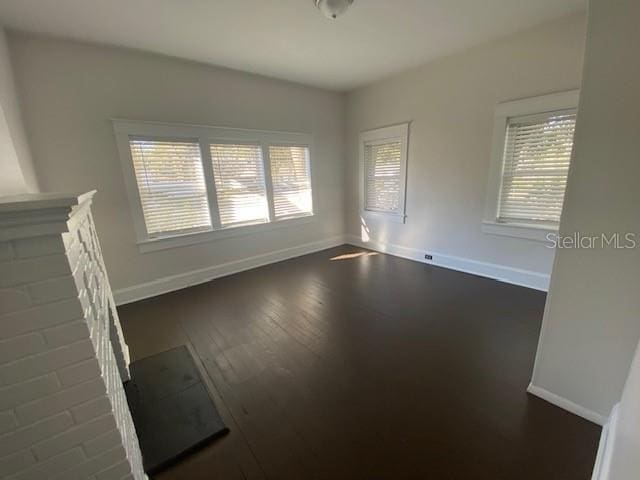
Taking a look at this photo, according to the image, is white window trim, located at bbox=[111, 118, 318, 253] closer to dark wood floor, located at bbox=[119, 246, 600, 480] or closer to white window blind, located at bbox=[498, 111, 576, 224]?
dark wood floor, located at bbox=[119, 246, 600, 480]

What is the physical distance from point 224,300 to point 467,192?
3348mm

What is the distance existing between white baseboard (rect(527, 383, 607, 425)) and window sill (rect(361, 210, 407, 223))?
9.58ft

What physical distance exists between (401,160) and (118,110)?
364 cm

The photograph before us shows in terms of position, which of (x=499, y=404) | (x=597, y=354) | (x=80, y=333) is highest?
(x=80, y=333)

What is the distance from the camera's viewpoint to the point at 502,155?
3111 mm

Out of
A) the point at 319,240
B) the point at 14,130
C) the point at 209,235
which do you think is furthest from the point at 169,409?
the point at 319,240

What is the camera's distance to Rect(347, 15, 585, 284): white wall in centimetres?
272

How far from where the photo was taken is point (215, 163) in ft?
11.7

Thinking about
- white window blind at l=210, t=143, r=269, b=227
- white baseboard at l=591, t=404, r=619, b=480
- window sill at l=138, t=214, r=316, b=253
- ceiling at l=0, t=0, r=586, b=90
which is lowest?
white baseboard at l=591, t=404, r=619, b=480

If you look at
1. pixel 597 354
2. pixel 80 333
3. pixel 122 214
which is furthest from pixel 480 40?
pixel 122 214

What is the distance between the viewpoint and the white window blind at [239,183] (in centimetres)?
363

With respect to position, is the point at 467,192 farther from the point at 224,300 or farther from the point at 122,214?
the point at 122,214

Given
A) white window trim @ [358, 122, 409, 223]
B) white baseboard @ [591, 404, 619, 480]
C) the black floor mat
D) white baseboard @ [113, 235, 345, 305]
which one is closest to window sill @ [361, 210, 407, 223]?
white window trim @ [358, 122, 409, 223]

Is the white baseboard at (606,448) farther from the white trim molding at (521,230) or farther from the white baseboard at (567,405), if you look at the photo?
the white trim molding at (521,230)
